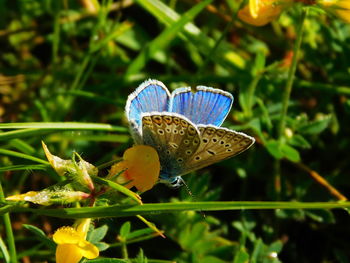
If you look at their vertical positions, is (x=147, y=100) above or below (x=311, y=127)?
above

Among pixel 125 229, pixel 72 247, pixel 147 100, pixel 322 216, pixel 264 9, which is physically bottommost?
pixel 322 216

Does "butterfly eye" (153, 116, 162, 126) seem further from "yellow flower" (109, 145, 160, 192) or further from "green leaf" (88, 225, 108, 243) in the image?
"green leaf" (88, 225, 108, 243)

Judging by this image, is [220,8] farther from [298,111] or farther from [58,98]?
[58,98]

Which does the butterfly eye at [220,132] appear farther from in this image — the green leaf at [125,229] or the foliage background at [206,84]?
the foliage background at [206,84]

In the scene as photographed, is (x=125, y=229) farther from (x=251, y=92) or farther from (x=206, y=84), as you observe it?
(x=206, y=84)

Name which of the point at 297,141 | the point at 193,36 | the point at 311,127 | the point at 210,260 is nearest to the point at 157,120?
the point at 210,260

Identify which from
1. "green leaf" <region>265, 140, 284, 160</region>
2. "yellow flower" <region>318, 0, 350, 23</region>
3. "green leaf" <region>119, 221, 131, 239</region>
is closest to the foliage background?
"green leaf" <region>265, 140, 284, 160</region>

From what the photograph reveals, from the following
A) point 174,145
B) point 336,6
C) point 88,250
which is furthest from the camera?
point 336,6

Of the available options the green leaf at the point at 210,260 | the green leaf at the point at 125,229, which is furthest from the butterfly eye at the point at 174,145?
the green leaf at the point at 210,260
